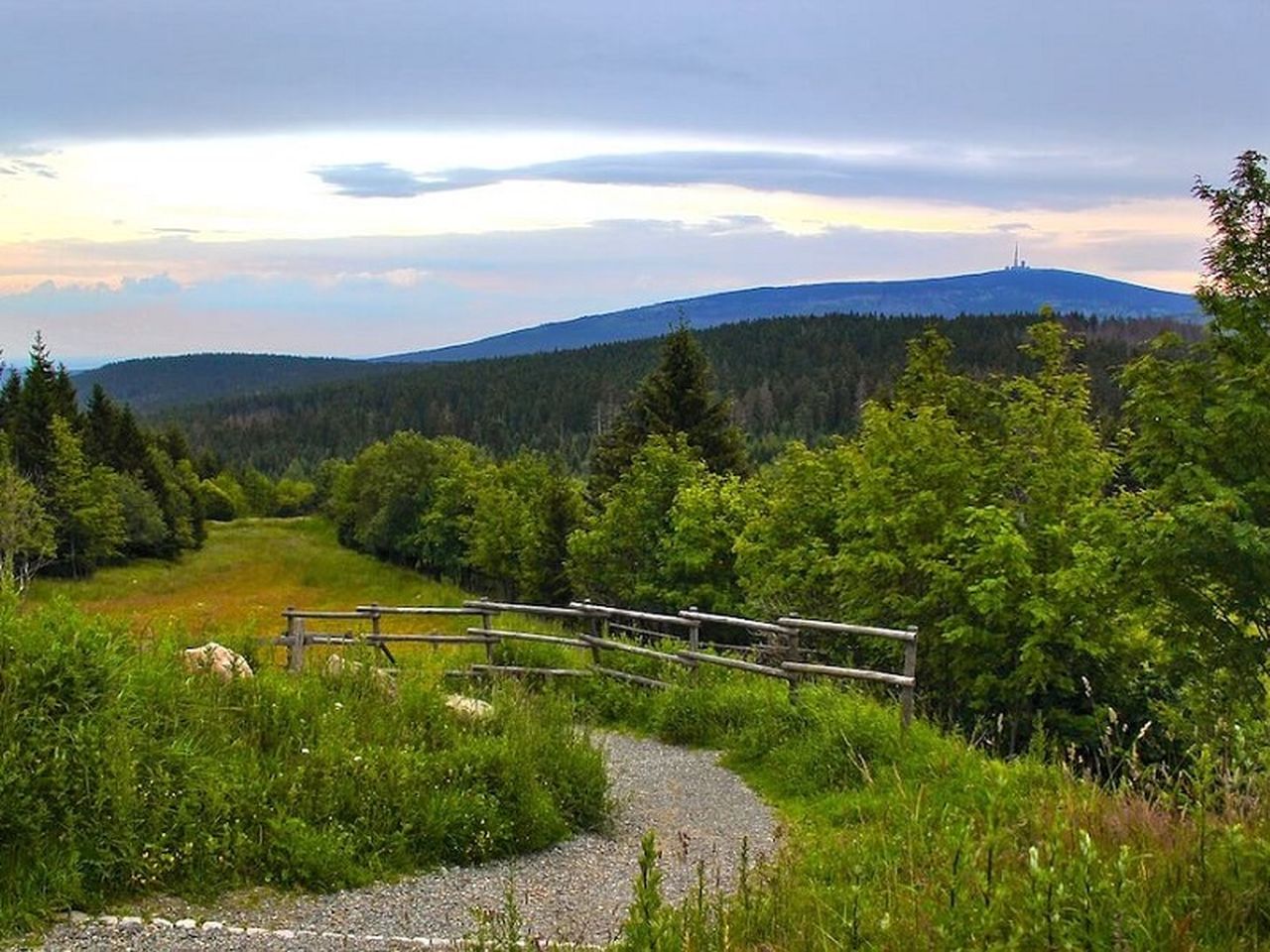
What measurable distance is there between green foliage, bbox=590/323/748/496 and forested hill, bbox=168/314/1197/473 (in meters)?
86.0

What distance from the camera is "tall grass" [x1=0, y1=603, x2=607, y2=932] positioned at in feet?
20.4

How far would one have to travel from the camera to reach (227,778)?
701cm

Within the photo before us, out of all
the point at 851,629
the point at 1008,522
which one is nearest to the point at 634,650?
the point at 851,629

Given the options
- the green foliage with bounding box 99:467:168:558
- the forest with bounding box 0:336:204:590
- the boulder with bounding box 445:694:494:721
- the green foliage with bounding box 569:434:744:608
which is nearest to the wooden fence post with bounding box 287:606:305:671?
the boulder with bounding box 445:694:494:721

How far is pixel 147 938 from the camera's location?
18.7ft

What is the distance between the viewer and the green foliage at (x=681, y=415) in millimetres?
39750

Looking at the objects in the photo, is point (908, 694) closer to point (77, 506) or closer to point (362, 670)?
point (362, 670)

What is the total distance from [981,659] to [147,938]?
14.0 metres

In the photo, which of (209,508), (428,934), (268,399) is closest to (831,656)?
(428,934)

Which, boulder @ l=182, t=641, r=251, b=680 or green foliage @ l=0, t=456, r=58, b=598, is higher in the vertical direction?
boulder @ l=182, t=641, r=251, b=680

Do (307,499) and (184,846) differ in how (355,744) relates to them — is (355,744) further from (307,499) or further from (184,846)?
(307,499)

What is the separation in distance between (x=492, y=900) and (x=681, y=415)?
1343 inches

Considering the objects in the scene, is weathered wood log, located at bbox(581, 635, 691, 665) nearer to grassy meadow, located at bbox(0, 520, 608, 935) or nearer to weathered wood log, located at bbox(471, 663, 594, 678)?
weathered wood log, located at bbox(471, 663, 594, 678)

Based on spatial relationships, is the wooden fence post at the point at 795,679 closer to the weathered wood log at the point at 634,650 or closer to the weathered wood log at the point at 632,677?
the weathered wood log at the point at 634,650
